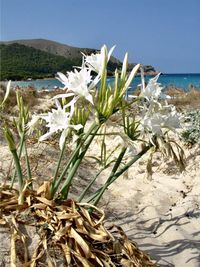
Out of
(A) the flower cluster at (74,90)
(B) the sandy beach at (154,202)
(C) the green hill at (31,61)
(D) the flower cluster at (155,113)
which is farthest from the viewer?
(C) the green hill at (31,61)

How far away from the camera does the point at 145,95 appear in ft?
6.47

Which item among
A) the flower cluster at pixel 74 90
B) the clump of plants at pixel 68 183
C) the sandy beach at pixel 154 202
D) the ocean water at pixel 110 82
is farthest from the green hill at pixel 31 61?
the flower cluster at pixel 74 90

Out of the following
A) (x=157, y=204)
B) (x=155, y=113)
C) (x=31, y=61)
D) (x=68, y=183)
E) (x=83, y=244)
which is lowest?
(x=157, y=204)

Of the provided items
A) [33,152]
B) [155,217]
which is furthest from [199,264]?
[33,152]

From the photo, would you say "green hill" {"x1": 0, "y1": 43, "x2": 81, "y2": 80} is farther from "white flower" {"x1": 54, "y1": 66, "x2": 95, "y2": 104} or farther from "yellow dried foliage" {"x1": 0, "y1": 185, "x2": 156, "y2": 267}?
"white flower" {"x1": 54, "y1": 66, "x2": 95, "y2": 104}

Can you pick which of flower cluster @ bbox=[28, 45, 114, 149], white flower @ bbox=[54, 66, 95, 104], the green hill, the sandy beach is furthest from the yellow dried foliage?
the green hill

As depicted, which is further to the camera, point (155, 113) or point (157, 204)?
point (157, 204)

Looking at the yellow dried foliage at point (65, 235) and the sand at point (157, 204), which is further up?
the yellow dried foliage at point (65, 235)

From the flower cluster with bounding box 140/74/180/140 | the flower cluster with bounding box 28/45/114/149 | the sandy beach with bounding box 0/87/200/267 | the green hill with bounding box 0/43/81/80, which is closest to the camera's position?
the flower cluster with bounding box 28/45/114/149

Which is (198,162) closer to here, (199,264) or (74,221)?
(199,264)

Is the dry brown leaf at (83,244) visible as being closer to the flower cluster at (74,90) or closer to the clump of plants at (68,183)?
the clump of plants at (68,183)

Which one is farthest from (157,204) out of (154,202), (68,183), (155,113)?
(155,113)

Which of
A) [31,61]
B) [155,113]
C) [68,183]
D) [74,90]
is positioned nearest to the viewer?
[74,90]

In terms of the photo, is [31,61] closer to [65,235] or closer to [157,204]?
[157,204]
